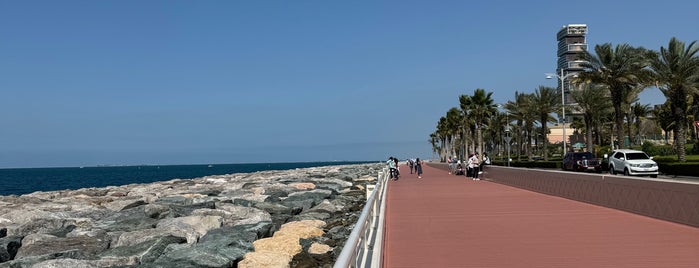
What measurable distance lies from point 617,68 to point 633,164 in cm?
1342

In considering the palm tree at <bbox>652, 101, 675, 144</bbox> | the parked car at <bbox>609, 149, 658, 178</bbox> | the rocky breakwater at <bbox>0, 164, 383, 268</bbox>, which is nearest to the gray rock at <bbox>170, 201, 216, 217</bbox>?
the rocky breakwater at <bbox>0, 164, 383, 268</bbox>

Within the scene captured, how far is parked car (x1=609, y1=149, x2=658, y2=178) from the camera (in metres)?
32.2

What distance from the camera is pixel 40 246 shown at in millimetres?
12570

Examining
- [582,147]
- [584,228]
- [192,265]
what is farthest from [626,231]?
[582,147]

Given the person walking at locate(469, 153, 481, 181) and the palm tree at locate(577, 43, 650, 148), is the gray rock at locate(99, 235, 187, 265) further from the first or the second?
the palm tree at locate(577, 43, 650, 148)

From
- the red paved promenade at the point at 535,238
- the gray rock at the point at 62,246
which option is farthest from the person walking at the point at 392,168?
the gray rock at the point at 62,246

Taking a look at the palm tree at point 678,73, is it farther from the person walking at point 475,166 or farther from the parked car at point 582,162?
the person walking at point 475,166

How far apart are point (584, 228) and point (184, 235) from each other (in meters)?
8.62

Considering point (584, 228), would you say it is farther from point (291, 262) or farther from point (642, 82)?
point (642, 82)

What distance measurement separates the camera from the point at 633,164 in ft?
106

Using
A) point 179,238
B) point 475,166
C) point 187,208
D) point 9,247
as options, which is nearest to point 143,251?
point 179,238

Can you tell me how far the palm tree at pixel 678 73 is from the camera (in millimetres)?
39281

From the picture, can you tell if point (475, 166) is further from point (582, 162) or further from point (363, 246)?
point (363, 246)

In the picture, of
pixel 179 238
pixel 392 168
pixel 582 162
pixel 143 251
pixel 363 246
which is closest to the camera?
pixel 363 246
